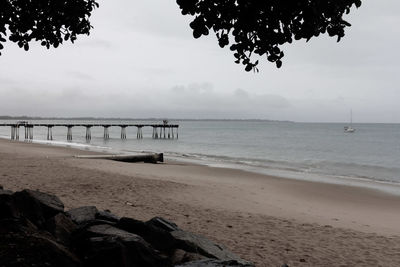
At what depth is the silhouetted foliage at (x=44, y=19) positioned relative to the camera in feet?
23.2

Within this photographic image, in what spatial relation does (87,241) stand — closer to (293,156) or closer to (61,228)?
(61,228)

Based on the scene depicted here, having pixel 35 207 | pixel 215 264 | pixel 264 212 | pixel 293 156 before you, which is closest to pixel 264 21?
pixel 215 264

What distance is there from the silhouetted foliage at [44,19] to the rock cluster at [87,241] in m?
3.16

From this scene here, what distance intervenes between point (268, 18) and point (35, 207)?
4070 millimetres

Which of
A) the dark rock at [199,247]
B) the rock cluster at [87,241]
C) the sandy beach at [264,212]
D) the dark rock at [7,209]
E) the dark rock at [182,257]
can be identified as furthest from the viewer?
the sandy beach at [264,212]

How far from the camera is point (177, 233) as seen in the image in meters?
5.43

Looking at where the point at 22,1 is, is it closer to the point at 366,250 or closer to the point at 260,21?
the point at 260,21

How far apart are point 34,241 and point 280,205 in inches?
400

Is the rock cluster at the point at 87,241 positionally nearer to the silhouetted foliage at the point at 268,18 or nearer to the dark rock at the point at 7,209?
the dark rock at the point at 7,209

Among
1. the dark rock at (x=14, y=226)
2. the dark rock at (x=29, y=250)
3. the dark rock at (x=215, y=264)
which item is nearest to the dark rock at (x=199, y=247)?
the dark rock at (x=215, y=264)

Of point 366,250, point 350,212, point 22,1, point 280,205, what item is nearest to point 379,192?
point 350,212

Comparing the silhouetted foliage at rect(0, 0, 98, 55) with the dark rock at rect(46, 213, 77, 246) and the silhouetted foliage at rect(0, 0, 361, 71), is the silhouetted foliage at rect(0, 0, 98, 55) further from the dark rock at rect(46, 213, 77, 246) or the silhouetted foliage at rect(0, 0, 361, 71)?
the dark rock at rect(46, 213, 77, 246)

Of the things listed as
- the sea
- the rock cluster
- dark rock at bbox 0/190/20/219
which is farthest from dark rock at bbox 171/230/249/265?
the sea

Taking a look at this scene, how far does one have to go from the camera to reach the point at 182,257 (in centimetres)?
486
